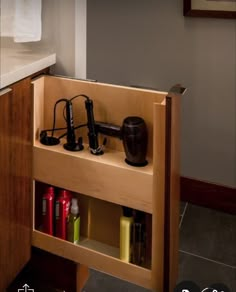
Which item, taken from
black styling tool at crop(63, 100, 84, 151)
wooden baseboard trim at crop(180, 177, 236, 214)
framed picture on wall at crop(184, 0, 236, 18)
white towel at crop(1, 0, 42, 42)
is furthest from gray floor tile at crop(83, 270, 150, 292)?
framed picture on wall at crop(184, 0, 236, 18)

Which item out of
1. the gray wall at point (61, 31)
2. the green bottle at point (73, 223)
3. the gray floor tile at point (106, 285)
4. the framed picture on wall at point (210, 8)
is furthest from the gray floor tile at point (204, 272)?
the framed picture on wall at point (210, 8)

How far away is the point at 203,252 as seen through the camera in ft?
6.90

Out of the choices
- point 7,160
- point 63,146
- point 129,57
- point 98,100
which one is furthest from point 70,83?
point 129,57

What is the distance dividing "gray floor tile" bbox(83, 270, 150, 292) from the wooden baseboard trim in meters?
0.79

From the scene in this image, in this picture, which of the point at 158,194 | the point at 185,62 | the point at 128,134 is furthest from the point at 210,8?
the point at 158,194

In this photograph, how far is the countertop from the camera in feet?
4.33

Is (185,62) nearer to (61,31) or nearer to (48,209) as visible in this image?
(61,31)

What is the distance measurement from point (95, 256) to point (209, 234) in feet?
2.98

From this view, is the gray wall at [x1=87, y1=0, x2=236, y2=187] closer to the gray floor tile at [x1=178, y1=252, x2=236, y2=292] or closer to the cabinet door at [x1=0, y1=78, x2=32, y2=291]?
the gray floor tile at [x1=178, y1=252, x2=236, y2=292]

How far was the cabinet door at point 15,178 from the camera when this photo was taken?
134 cm

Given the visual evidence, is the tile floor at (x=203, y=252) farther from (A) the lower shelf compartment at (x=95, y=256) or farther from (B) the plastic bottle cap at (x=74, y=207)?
(B) the plastic bottle cap at (x=74, y=207)

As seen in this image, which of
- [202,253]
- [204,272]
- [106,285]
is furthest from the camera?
[202,253]

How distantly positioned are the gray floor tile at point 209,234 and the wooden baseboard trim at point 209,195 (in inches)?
1.4

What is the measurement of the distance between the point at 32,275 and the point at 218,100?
1.28 metres
